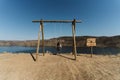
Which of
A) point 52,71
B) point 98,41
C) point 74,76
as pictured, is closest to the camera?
point 74,76

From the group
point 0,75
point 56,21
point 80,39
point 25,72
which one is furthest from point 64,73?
point 80,39

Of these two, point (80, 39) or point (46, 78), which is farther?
point (80, 39)

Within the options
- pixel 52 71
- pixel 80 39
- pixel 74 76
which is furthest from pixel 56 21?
pixel 80 39

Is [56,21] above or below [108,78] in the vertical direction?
above

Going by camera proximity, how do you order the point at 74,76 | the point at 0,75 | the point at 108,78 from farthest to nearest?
the point at 0,75, the point at 74,76, the point at 108,78

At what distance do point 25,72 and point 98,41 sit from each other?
171 m

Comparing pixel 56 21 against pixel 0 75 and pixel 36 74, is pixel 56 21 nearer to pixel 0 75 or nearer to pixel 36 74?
pixel 36 74

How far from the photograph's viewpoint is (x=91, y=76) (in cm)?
829

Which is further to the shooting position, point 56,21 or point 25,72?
point 56,21

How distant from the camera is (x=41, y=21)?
1457cm

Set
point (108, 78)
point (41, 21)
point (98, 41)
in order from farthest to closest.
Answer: point (98, 41) < point (41, 21) < point (108, 78)

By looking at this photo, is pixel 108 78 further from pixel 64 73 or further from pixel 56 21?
pixel 56 21

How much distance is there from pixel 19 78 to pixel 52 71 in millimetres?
2450

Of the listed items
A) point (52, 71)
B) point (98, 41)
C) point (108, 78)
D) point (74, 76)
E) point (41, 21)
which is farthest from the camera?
point (98, 41)
